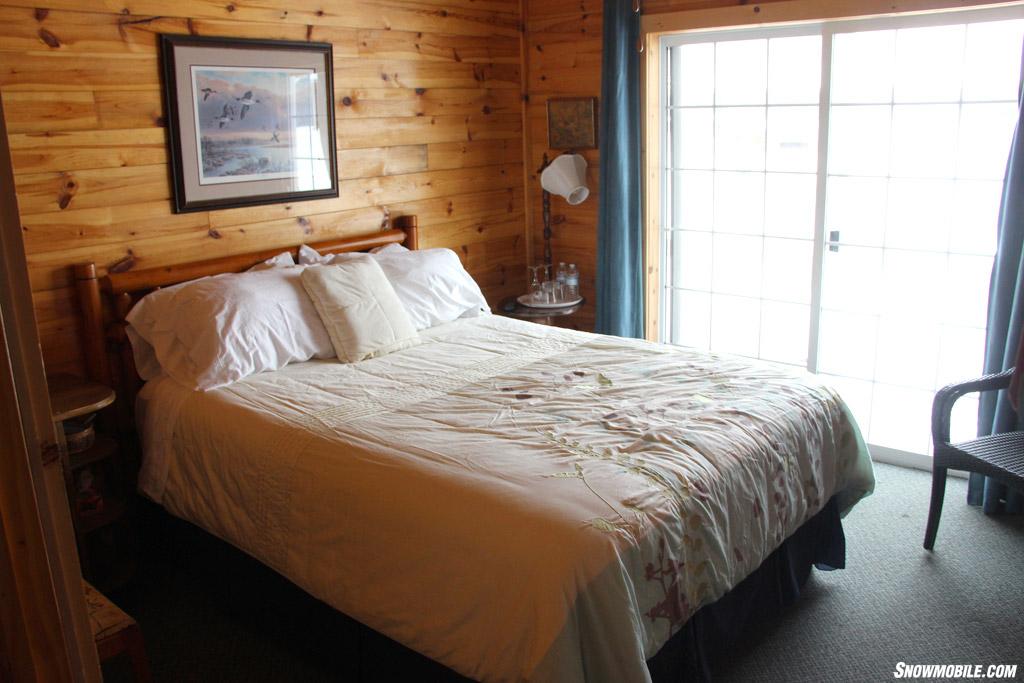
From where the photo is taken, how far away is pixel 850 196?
400 centimetres

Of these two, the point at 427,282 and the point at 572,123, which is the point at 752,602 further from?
the point at 572,123

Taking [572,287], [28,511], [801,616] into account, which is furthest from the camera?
[572,287]

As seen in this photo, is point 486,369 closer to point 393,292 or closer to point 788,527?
point 393,292

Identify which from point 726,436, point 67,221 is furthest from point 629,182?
point 67,221

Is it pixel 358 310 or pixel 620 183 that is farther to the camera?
pixel 620 183

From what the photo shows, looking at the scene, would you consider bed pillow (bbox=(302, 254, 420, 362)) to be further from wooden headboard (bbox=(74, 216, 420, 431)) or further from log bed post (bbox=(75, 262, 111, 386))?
log bed post (bbox=(75, 262, 111, 386))

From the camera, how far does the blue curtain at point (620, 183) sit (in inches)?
169

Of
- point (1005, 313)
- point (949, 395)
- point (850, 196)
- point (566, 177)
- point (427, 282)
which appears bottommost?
point (949, 395)

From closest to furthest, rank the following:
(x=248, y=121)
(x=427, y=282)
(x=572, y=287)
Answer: (x=248, y=121)
(x=427, y=282)
(x=572, y=287)

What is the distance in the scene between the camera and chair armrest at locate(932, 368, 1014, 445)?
3186mm

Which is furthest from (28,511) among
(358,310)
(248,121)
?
(248,121)

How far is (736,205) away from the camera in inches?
172

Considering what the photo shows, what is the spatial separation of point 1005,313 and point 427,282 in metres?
2.34

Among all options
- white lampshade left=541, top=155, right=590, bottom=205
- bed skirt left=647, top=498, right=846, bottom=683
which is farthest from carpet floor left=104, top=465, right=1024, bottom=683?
white lampshade left=541, top=155, right=590, bottom=205
